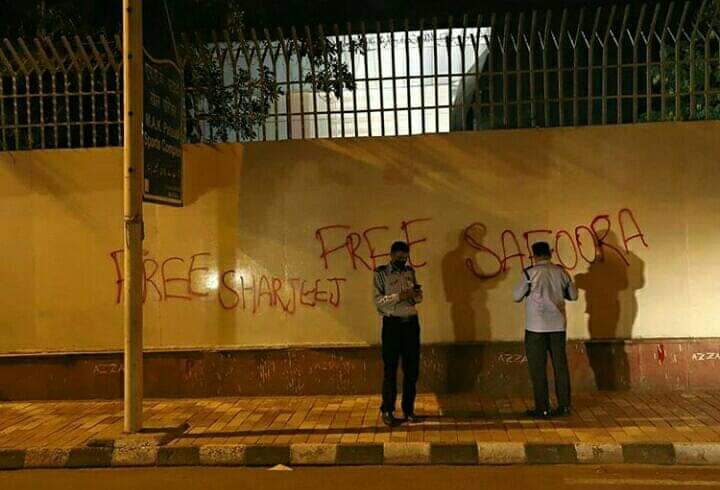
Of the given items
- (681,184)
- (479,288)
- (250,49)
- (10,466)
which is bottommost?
(10,466)

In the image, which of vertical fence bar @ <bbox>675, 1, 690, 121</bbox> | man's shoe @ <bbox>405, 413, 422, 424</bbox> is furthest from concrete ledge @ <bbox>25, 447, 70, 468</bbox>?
vertical fence bar @ <bbox>675, 1, 690, 121</bbox>

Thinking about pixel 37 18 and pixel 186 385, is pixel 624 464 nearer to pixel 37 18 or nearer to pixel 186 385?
pixel 186 385

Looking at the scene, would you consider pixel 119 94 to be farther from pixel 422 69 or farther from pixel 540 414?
pixel 540 414

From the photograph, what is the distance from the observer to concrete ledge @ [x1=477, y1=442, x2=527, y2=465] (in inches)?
231

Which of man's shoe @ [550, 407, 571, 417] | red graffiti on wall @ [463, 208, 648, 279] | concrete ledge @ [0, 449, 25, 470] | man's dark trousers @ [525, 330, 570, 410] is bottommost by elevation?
concrete ledge @ [0, 449, 25, 470]

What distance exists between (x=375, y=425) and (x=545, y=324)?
175 cm

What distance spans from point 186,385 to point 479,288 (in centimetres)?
317

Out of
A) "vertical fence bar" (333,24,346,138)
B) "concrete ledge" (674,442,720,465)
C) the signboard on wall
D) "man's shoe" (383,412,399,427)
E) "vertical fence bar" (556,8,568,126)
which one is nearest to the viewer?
"concrete ledge" (674,442,720,465)

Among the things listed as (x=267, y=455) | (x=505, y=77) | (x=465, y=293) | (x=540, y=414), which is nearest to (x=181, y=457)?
(x=267, y=455)

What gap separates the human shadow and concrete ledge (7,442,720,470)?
5.80 feet

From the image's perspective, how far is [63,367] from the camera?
26.1ft

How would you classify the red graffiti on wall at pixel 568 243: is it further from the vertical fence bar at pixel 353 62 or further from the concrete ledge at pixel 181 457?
the concrete ledge at pixel 181 457

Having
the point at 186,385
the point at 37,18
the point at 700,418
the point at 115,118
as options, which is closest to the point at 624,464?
the point at 700,418

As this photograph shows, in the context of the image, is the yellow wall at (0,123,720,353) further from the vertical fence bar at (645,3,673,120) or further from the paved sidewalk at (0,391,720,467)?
the paved sidewalk at (0,391,720,467)
